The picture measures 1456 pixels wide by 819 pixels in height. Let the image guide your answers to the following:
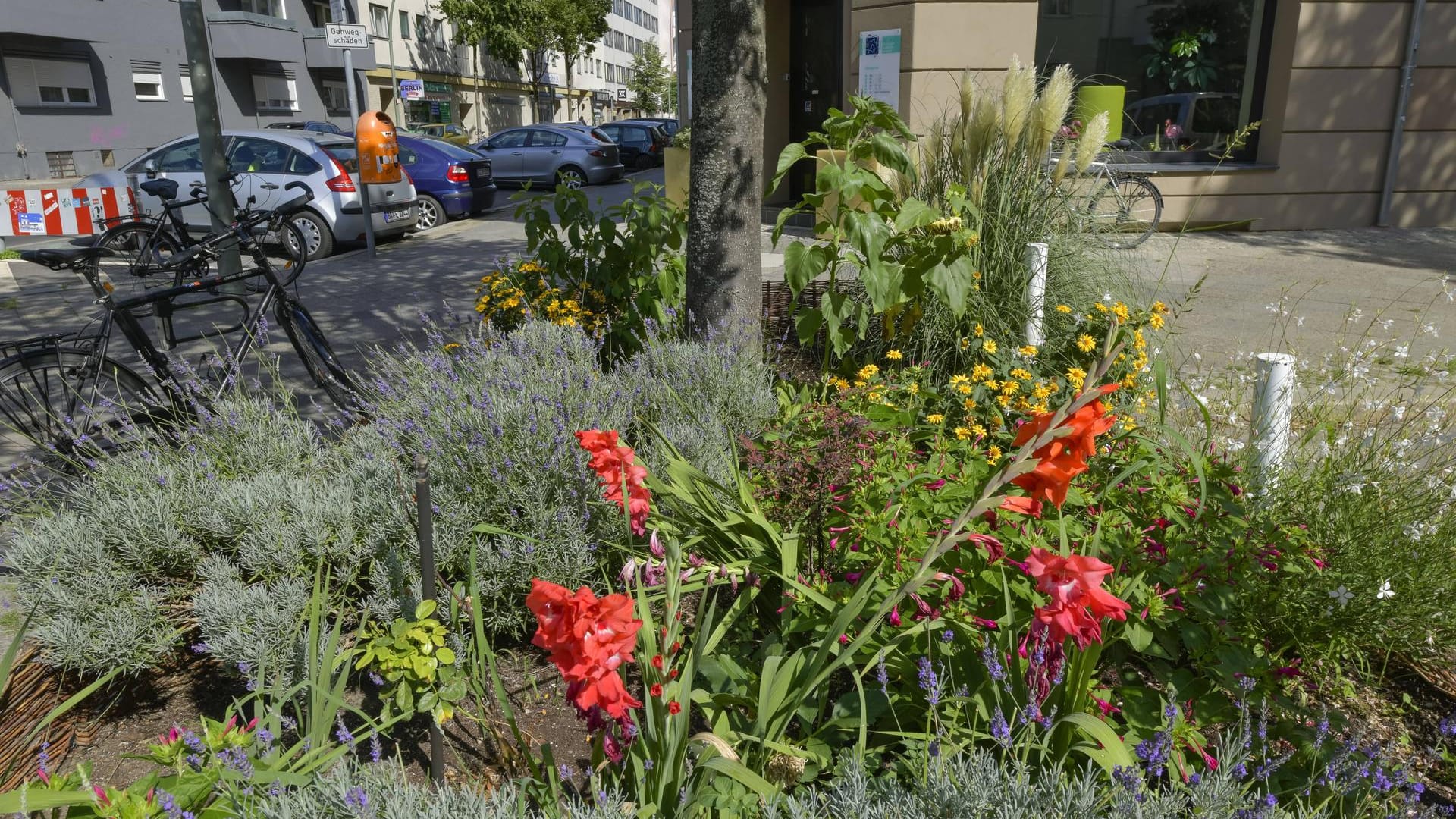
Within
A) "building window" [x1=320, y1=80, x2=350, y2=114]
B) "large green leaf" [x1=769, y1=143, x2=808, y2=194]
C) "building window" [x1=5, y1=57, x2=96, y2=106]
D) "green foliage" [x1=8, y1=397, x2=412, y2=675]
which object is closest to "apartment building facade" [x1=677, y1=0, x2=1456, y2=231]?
"large green leaf" [x1=769, y1=143, x2=808, y2=194]

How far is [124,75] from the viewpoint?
2706 cm

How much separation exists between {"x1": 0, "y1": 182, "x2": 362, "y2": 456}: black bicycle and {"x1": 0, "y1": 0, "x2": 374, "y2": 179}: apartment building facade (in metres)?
20.0

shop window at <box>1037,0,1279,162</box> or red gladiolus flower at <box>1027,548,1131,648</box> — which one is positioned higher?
shop window at <box>1037,0,1279,162</box>

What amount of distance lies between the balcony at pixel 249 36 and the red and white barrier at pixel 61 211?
84.2ft

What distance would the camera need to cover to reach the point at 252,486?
106 inches

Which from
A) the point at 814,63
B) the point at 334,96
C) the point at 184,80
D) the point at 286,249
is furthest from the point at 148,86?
the point at 286,249

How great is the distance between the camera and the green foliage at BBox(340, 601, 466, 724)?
6.34ft

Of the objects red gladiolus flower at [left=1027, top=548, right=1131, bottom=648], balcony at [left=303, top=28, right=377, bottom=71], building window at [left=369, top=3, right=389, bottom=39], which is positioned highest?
building window at [left=369, top=3, right=389, bottom=39]

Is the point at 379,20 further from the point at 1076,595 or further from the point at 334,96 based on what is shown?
the point at 1076,595

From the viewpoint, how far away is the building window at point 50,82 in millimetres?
24000

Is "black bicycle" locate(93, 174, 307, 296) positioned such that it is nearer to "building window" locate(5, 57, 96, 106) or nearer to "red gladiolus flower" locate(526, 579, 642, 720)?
"red gladiolus flower" locate(526, 579, 642, 720)

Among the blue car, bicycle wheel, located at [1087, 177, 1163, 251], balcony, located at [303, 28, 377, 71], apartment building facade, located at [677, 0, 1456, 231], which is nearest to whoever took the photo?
bicycle wheel, located at [1087, 177, 1163, 251]

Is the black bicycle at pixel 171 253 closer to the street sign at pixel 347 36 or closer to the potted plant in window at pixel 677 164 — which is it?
the street sign at pixel 347 36

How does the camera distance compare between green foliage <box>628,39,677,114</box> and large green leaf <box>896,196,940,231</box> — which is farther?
green foliage <box>628,39,677,114</box>
